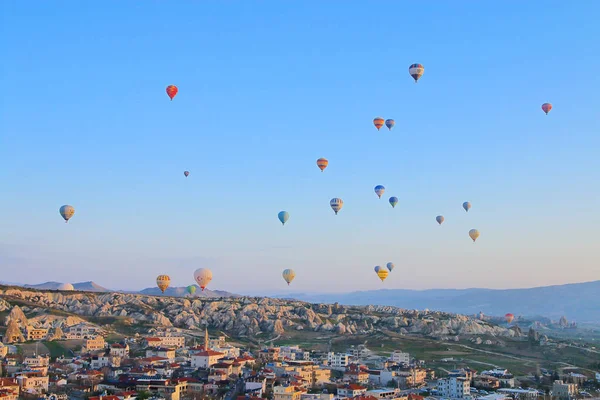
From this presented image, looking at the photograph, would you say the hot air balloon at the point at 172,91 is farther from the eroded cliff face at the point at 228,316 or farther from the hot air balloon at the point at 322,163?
the eroded cliff face at the point at 228,316

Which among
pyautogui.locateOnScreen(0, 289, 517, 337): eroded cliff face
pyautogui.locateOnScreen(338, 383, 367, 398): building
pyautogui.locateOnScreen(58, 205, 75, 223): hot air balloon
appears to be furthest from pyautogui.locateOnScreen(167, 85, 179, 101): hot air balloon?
pyautogui.locateOnScreen(0, 289, 517, 337): eroded cliff face

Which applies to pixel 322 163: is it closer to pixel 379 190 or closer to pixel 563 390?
pixel 379 190

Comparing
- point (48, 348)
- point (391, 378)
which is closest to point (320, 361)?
point (391, 378)

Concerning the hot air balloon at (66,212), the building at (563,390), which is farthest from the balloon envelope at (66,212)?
the building at (563,390)

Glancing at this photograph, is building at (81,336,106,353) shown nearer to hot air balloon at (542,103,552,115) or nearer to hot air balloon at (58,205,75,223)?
hot air balloon at (58,205,75,223)

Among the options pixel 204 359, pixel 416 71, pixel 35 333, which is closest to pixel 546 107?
pixel 416 71

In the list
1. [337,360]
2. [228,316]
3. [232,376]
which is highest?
[228,316]

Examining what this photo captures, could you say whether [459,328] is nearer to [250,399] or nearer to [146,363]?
[146,363]
